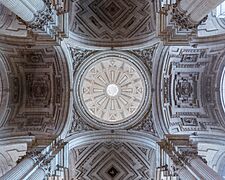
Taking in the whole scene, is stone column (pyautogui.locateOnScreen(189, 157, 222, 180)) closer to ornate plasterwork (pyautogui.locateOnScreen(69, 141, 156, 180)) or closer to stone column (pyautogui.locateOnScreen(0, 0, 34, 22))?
ornate plasterwork (pyautogui.locateOnScreen(69, 141, 156, 180))

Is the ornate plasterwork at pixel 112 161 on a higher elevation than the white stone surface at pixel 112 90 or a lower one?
lower

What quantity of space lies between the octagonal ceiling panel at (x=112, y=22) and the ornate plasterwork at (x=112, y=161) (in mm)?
4832

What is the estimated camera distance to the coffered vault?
16.8 meters

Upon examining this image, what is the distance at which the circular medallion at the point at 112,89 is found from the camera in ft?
63.8

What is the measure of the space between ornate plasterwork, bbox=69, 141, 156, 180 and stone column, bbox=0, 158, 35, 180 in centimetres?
528

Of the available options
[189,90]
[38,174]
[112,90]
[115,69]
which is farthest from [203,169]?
[112,90]

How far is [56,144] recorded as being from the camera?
666 inches

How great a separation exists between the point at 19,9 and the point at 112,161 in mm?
10033

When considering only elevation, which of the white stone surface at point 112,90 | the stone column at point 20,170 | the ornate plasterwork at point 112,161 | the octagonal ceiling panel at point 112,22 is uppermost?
the octagonal ceiling panel at point 112,22

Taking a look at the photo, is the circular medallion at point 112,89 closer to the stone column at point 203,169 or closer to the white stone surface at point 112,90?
the white stone surface at point 112,90

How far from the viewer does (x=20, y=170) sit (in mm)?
12852

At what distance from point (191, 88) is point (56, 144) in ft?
21.0

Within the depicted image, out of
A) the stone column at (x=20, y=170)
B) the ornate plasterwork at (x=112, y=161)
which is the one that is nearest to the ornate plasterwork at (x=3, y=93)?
the ornate plasterwork at (x=112, y=161)

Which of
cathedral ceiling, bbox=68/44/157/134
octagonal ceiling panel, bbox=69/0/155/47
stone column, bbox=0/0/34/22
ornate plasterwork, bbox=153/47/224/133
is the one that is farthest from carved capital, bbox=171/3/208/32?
stone column, bbox=0/0/34/22
